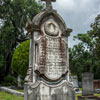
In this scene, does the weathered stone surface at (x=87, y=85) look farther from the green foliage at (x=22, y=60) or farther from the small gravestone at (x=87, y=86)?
the green foliage at (x=22, y=60)

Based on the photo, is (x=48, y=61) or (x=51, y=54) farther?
(x=51, y=54)

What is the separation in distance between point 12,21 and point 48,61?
19.0m

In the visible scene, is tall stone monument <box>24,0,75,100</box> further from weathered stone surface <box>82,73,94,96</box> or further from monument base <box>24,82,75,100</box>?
weathered stone surface <box>82,73,94,96</box>

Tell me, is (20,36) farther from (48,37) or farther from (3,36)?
(48,37)

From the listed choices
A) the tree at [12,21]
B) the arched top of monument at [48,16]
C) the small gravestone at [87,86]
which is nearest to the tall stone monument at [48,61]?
the arched top of monument at [48,16]

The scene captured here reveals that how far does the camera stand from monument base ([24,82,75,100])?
20.1ft

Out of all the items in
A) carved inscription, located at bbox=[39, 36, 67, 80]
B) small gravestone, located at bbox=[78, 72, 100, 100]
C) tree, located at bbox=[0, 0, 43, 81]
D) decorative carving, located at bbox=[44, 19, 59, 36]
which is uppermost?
tree, located at bbox=[0, 0, 43, 81]

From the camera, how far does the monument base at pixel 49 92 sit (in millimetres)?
6121

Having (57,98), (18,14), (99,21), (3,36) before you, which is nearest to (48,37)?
(57,98)

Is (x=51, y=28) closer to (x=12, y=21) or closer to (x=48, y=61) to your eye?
(x=48, y=61)

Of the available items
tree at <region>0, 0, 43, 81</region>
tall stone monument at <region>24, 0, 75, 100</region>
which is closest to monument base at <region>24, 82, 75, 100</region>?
tall stone monument at <region>24, 0, 75, 100</region>

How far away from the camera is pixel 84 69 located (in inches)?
1120

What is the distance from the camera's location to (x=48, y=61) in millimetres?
6551

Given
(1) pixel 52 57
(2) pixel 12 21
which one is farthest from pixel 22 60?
(1) pixel 52 57
